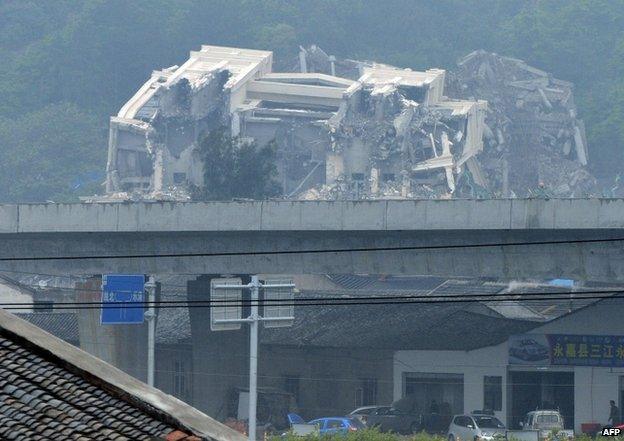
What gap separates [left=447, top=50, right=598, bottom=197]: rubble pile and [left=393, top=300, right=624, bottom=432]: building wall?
6859 cm

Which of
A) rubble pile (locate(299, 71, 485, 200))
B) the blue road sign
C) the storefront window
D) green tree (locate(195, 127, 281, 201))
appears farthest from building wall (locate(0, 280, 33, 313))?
rubble pile (locate(299, 71, 485, 200))

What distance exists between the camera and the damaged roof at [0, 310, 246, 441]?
11.5 meters

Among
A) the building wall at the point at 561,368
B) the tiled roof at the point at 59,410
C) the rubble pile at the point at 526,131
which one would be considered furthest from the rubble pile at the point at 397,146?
the tiled roof at the point at 59,410

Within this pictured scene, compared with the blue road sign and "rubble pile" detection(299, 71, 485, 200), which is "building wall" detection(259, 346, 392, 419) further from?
"rubble pile" detection(299, 71, 485, 200)

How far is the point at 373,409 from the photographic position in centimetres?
4578

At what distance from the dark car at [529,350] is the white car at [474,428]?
5.82 m

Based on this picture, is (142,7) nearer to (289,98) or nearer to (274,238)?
(289,98)

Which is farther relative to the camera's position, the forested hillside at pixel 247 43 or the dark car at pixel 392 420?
the forested hillside at pixel 247 43

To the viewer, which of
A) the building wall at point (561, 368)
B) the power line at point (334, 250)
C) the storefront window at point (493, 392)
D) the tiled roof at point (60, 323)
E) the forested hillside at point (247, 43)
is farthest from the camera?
the forested hillside at point (247, 43)

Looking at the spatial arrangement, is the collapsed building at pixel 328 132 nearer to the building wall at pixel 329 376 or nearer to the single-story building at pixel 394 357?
the single-story building at pixel 394 357

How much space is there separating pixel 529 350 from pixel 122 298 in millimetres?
18471

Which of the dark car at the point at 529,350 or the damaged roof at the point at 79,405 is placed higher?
the damaged roof at the point at 79,405

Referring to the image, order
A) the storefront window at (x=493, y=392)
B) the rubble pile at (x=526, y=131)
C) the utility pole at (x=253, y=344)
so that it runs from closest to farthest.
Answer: the utility pole at (x=253, y=344)
the storefront window at (x=493, y=392)
the rubble pile at (x=526, y=131)

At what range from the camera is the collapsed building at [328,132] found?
107m
